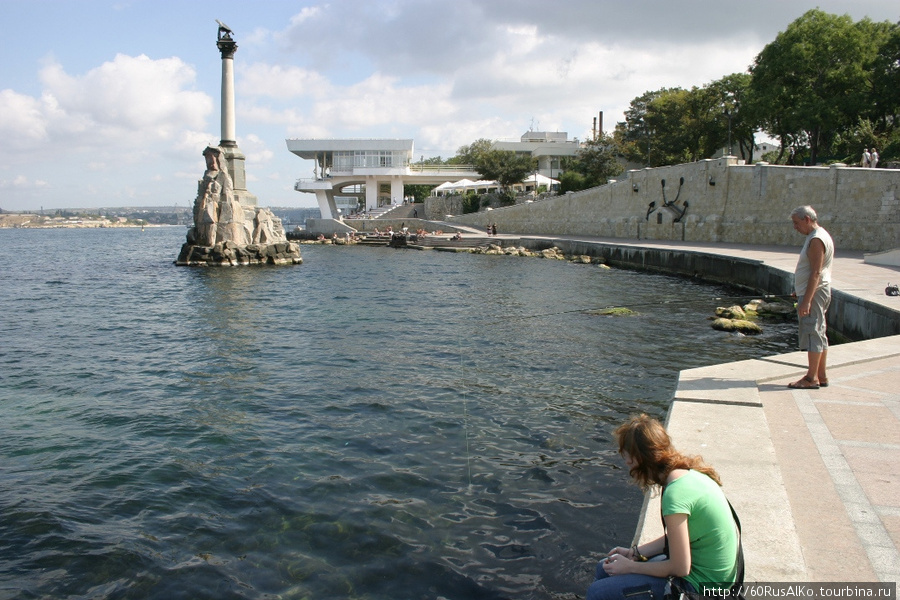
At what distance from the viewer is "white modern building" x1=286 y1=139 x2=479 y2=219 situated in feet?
216

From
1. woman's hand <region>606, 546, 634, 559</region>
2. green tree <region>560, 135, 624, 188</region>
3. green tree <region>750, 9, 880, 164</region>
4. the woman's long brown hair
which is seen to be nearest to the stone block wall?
green tree <region>560, 135, 624, 188</region>

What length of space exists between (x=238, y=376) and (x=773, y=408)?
7.98 m

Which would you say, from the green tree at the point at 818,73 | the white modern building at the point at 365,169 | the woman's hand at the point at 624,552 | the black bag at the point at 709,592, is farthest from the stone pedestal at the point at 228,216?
the black bag at the point at 709,592

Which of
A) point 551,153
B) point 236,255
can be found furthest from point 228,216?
point 551,153

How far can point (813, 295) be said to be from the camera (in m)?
6.07

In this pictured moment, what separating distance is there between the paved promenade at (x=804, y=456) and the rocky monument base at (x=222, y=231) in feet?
98.5

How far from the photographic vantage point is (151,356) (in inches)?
477

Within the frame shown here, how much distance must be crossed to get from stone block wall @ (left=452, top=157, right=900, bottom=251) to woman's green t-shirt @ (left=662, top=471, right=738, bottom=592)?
72.3 feet

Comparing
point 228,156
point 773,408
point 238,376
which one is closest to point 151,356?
point 238,376

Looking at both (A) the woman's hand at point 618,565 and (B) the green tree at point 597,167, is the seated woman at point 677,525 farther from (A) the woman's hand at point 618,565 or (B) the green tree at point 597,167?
(B) the green tree at point 597,167

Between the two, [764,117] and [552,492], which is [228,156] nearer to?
[764,117]

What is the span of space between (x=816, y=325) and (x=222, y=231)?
31690 millimetres

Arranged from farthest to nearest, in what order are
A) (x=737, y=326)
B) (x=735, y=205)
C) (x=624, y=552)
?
(x=735, y=205), (x=737, y=326), (x=624, y=552)

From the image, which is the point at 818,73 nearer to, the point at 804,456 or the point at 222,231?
the point at 222,231
